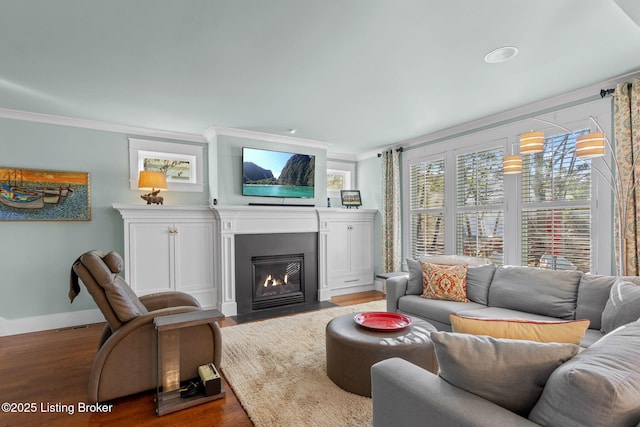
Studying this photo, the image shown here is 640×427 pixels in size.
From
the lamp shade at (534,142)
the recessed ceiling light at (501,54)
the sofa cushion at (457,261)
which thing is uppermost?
the recessed ceiling light at (501,54)

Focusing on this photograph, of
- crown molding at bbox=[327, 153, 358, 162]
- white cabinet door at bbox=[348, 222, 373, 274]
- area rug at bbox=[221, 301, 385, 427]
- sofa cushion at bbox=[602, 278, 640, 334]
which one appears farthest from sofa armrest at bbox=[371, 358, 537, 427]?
crown molding at bbox=[327, 153, 358, 162]

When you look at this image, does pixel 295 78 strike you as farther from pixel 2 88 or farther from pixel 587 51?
pixel 2 88

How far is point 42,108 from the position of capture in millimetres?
3477

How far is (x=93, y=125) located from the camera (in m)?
3.98

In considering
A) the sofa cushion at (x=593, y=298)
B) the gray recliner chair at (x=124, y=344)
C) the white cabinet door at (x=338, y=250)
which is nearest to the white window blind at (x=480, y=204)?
the sofa cushion at (x=593, y=298)

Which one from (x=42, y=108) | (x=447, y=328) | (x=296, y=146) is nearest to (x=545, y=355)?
(x=447, y=328)

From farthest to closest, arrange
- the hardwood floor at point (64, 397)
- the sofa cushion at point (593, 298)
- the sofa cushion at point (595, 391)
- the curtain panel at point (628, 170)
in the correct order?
the curtain panel at point (628, 170) < the sofa cushion at point (593, 298) < the hardwood floor at point (64, 397) < the sofa cushion at point (595, 391)

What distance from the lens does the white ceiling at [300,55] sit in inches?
75.2

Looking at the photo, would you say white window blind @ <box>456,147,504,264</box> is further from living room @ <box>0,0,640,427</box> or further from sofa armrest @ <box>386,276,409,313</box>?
sofa armrest @ <box>386,276,409,313</box>

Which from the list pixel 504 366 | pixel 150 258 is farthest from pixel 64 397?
pixel 504 366

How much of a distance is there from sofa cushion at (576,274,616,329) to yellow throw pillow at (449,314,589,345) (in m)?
1.51

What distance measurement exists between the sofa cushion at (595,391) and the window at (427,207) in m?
3.70

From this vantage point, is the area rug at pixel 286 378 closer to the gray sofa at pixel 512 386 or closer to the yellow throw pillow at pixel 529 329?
the gray sofa at pixel 512 386

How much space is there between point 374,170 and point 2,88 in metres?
4.83
